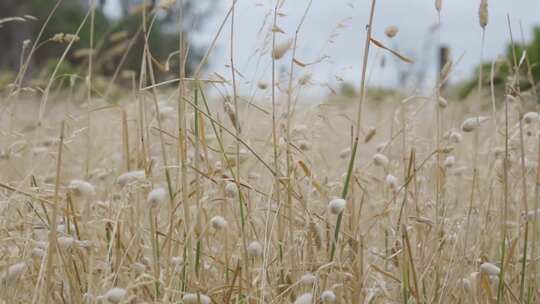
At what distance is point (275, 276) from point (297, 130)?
307 millimetres

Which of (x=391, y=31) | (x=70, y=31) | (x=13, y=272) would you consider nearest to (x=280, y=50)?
(x=391, y=31)

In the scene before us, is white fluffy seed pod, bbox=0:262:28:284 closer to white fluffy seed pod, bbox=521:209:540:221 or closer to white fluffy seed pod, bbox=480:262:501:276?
white fluffy seed pod, bbox=480:262:501:276

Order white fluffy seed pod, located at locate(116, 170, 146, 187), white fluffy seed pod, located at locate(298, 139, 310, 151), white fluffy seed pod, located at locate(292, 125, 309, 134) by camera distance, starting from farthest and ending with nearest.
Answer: white fluffy seed pod, located at locate(298, 139, 310, 151)
white fluffy seed pod, located at locate(292, 125, 309, 134)
white fluffy seed pod, located at locate(116, 170, 146, 187)

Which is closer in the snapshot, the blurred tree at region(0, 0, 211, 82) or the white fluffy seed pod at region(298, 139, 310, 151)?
the white fluffy seed pod at region(298, 139, 310, 151)

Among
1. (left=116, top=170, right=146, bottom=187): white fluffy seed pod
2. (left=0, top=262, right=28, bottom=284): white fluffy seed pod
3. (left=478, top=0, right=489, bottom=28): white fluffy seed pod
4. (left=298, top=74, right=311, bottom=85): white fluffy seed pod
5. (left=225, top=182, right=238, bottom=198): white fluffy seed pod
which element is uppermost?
(left=478, top=0, right=489, bottom=28): white fluffy seed pod

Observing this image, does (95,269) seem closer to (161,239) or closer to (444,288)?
(161,239)

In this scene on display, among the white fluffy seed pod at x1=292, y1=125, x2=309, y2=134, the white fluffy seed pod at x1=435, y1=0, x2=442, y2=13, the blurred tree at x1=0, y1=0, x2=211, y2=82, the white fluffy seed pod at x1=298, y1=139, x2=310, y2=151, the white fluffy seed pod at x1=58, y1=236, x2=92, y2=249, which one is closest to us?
the white fluffy seed pod at x1=58, y1=236, x2=92, y2=249

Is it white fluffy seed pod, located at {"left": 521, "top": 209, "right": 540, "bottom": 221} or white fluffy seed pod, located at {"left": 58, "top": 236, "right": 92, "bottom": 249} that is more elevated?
white fluffy seed pod, located at {"left": 521, "top": 209, "right": 540, "bottom": 221}

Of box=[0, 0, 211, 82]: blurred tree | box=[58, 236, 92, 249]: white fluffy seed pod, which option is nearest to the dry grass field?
box=[58, 236, 92, 249]: white fluffy seed pod

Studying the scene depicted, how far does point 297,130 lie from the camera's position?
1.45 m

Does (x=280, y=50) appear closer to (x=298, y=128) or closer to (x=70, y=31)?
(x=298, y=128)

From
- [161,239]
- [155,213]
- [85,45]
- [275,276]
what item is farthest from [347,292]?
[85,45]

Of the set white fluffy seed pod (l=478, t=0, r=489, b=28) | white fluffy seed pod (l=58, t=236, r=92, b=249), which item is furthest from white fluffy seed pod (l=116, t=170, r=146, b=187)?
white fluffy seed pod (l=478, t=0, r=489, b=28)

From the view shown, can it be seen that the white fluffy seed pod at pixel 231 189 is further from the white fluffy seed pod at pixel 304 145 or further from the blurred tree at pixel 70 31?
the blurred tree at pixel 70 31
